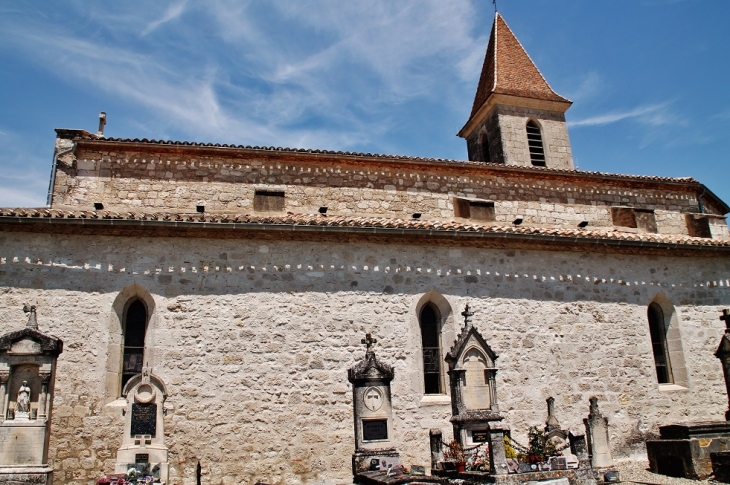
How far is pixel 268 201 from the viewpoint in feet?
45.1

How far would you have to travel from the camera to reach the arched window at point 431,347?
38.7 feet

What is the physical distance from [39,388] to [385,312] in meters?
6.16

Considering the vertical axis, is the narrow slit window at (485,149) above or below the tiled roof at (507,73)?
below

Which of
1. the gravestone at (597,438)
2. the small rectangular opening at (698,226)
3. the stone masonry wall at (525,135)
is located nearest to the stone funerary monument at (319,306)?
the gravestone at (597,438)

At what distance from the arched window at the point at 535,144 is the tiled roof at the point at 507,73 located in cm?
109

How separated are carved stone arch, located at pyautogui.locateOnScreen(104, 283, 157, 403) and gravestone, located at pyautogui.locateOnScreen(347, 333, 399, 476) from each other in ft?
12.6

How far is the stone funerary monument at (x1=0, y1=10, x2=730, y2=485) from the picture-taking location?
1038 cm

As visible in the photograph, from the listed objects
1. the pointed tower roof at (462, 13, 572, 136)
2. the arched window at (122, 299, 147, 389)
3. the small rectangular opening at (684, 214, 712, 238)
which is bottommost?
the arched window at (122, 299, 147, 389)

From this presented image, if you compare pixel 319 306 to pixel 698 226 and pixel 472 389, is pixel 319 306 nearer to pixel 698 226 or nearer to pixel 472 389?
pixel 472 389

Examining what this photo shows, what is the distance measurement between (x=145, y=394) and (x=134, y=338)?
186 cm

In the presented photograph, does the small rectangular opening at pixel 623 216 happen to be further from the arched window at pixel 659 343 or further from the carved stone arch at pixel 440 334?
the carved stone arch at pixel 440 334

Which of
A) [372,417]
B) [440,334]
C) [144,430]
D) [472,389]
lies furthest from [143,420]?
[440,334]

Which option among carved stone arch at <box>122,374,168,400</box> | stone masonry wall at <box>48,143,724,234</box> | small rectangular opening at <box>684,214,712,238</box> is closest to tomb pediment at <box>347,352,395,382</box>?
carved stone arch at <box>122,374,168,400</box>

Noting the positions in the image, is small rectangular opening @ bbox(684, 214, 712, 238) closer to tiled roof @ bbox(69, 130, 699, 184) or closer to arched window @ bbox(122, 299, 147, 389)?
tiled roof @ bbox(69, 130, 699, 184)
